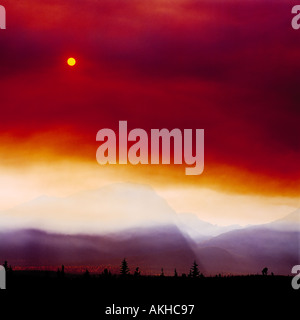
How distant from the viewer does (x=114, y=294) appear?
75938 millimetres

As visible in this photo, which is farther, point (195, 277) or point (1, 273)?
point (1, 273)

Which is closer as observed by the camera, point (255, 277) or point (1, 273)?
point (255, 277)
